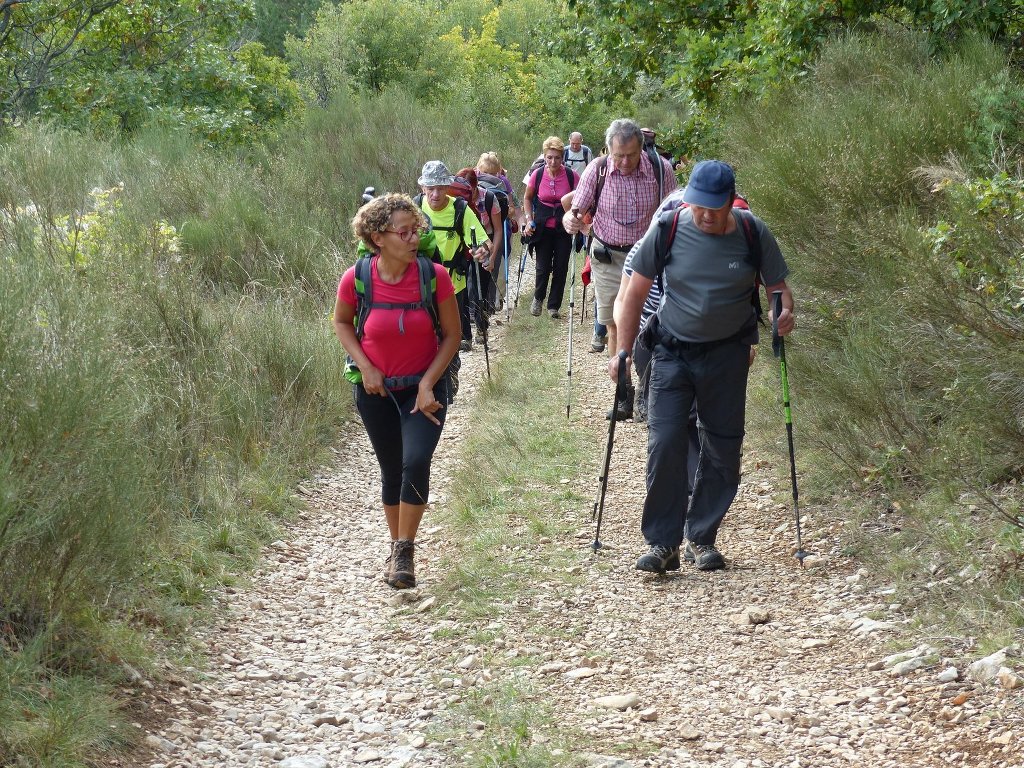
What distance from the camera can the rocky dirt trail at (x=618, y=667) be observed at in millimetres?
4227

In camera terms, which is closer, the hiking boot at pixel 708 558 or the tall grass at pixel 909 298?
the tall grass at pixel 909 298

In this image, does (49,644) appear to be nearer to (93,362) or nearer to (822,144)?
(93,362)

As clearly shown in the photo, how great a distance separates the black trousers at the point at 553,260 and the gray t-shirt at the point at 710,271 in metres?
8.48

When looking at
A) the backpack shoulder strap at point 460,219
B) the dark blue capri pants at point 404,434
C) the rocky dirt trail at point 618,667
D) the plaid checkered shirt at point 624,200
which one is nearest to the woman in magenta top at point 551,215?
the backpack shoulder strap at point 460,219

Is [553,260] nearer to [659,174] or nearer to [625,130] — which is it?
[659,174]

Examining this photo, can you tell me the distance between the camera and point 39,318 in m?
5.05

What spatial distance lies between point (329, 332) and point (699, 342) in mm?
5798

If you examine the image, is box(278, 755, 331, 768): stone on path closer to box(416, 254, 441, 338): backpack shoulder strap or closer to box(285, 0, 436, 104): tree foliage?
box(416, 254, 441, 338): backpack shoulder strap

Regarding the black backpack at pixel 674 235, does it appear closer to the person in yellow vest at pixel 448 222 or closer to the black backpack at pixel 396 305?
the black backpack at pixel 396 305

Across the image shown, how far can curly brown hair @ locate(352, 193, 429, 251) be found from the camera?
581cm

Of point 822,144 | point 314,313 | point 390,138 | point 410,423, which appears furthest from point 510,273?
point 410,423

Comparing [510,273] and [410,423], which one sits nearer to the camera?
[410,423]

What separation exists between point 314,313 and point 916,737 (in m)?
8.91

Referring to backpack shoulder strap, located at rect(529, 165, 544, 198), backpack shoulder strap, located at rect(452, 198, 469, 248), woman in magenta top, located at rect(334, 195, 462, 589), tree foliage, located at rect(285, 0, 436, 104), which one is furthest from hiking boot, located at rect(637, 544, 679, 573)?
tree foliage, located at rect(285, 0, 436, 104)
